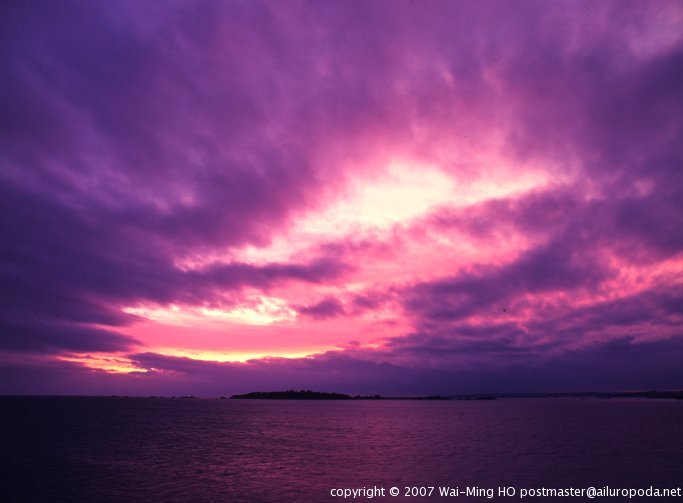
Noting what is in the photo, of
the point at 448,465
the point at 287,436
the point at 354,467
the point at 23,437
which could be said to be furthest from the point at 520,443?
the point at 23,437

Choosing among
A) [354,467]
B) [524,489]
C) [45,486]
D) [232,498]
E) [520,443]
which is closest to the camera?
[232,498]

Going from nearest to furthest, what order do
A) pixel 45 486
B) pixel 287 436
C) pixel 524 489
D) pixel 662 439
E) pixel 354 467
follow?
pixel 524 489 → pixel 45 486 → pixel 354 467 → pixel 662 439 → pixel 287 436

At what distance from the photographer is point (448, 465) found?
5159 cm

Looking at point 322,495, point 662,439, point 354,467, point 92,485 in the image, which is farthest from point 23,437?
point 662,439

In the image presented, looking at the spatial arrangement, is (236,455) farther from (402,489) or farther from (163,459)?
(402,489)

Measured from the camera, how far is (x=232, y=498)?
3747 centimetres

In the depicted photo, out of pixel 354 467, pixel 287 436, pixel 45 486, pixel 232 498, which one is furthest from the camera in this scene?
pixel 287 436

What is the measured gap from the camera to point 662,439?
3216 inches

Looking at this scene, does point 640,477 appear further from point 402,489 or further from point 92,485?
point 92,485

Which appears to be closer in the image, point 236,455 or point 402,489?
point 402,489

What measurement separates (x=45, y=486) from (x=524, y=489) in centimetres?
4354

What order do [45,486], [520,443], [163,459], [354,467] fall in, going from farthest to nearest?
[520,443]
[163,459]
[354,467]
[45,486]

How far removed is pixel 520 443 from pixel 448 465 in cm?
2829

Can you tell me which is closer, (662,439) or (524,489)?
(524,489)
